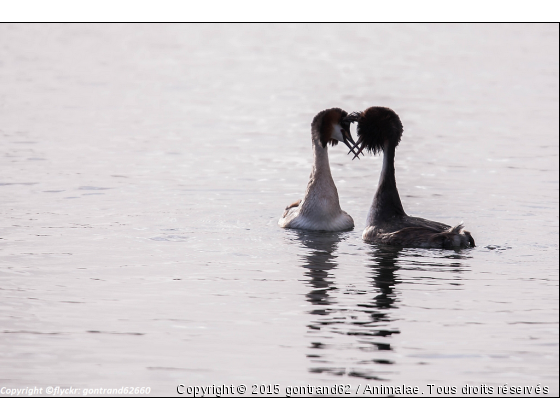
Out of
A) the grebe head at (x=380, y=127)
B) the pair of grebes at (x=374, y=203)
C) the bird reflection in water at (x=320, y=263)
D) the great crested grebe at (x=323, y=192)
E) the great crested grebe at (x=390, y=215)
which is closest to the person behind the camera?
the bird reflection in water at (x=320, y=263)

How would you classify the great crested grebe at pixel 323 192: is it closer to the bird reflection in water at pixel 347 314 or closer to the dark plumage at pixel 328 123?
the dark plumage at pixel 328 123

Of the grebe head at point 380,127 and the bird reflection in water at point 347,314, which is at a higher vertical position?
the grebe head at point 380,127

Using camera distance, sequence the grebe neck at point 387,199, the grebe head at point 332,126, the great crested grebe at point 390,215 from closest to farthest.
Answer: the great crested grebe at point 390,215 < the grebe neck at point 387,199 < the grebe head at point 332,126

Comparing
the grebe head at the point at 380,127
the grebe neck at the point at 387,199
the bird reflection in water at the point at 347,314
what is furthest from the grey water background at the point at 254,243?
the grebe head at the point at 380,127

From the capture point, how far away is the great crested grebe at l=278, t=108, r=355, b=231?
51.9 ft

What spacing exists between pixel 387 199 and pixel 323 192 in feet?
4.34

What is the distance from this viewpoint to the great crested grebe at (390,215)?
46.5 ft

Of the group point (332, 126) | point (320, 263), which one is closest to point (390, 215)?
point (320, 263)

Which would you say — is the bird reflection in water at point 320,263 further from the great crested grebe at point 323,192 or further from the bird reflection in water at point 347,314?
the great crested grebe at point 323,192

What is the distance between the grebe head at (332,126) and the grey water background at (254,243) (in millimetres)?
1653

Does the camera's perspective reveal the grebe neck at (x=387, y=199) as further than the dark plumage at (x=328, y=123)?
No

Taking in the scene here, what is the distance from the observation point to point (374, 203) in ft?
49.6

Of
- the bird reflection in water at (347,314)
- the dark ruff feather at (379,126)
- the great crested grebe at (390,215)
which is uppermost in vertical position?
the dark ruff feather at (379,126)

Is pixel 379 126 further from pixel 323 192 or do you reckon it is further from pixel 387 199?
pixel 323 192
